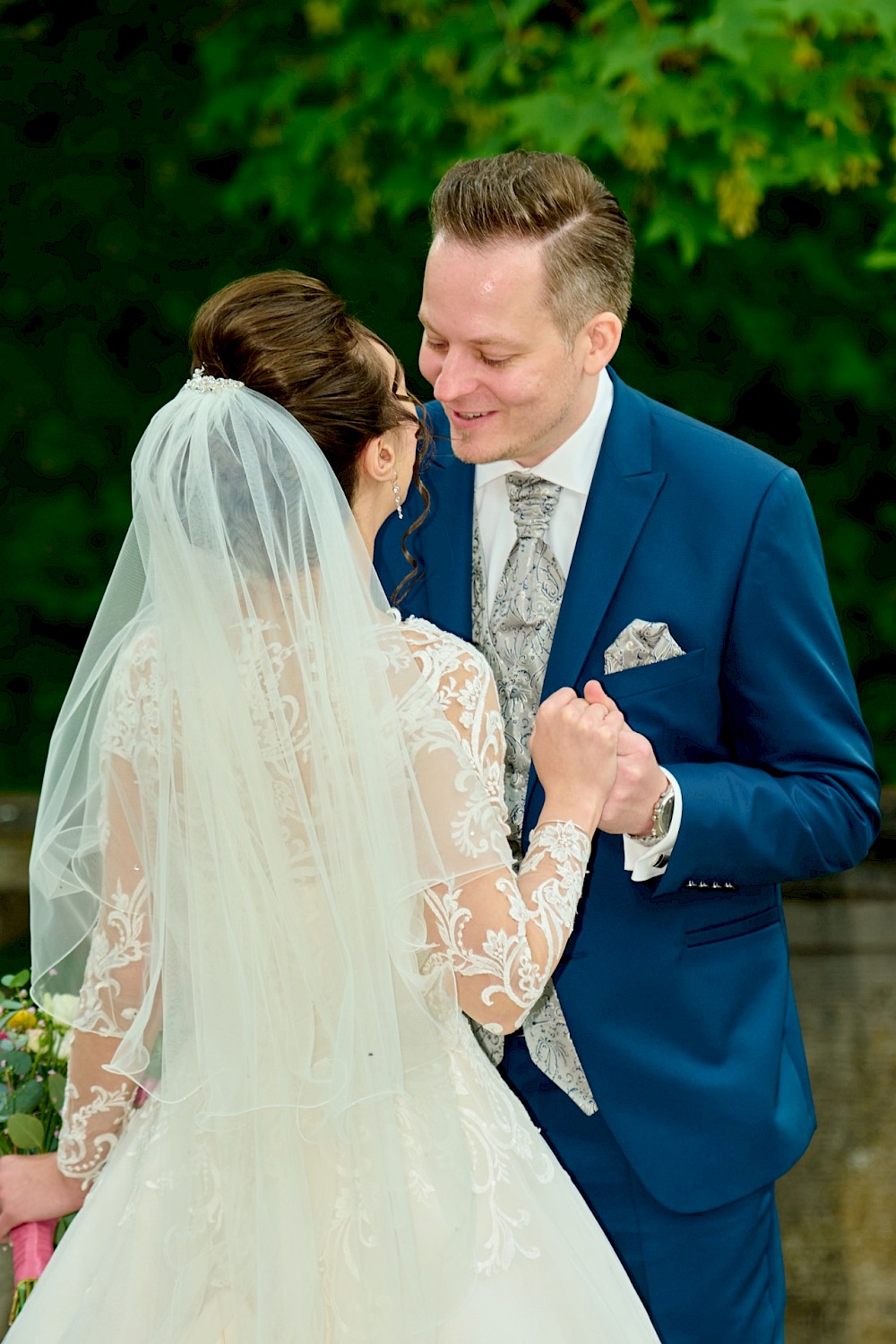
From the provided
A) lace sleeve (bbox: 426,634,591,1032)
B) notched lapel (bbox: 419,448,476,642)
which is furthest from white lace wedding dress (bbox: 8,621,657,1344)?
notched lapel (bbox: 419,448,476,642)

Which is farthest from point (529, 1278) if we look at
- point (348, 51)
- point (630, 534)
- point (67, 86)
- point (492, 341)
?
point (67, 86)

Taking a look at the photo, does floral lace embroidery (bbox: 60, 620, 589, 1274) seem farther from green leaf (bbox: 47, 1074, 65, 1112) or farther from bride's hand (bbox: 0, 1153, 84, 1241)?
green leaf (bbox: 47, 1074, 65, 1112)

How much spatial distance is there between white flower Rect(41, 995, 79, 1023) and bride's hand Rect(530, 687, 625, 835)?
28.3 inches

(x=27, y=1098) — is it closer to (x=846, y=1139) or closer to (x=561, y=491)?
(x=561, y=491)

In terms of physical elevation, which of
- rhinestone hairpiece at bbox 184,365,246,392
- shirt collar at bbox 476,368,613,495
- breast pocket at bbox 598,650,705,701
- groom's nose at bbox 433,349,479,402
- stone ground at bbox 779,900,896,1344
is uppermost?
rhinestone hairpiece at bbox 184,365,246,392

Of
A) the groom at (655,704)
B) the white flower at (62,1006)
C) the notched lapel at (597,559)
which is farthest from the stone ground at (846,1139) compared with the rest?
the white flower at (62,1006)

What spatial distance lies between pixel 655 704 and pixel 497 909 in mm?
606

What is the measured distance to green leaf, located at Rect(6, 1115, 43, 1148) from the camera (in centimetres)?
233

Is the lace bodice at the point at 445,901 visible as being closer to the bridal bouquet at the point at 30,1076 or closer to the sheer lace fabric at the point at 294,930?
the sheer lace fabric at the point at 294,930

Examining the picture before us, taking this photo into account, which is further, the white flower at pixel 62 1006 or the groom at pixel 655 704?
the groom at pixel 655 704

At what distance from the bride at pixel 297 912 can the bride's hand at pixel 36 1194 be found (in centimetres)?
18

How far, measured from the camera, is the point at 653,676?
7.55ft

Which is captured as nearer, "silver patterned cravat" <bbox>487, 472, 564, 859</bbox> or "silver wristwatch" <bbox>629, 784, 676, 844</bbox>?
"silver wristwatch" <bbox>629, 784, 676, 844</bbox>

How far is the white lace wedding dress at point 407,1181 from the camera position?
1840 mm
